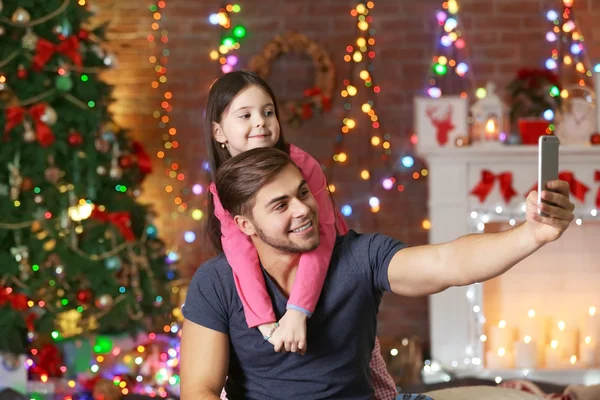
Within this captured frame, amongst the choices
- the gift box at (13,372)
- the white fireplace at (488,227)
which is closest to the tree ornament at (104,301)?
the gift box at (13,372)

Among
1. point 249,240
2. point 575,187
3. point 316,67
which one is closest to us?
point 249,240

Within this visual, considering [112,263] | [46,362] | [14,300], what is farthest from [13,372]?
[112,263]

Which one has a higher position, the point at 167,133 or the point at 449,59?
the point at 449,59

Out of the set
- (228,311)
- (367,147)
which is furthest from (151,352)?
(228,311)

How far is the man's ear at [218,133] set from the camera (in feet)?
7.57

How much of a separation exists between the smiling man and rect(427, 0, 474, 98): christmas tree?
9.63 feet

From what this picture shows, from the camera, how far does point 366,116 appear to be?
4.82 m

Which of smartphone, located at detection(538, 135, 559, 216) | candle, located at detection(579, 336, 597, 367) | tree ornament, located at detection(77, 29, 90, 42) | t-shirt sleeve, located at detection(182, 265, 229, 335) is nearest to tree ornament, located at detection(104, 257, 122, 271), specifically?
tree ornament, located at detection(77, 29, 90, 42)

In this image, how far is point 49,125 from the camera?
3.88m

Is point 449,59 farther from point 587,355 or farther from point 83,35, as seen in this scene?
point 83,35

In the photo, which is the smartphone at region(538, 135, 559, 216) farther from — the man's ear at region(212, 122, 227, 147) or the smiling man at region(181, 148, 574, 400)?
the man's ear at region(212, 122, 227, 147)

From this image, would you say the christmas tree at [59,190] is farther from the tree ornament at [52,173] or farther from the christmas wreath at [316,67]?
the christmas wreath at [316,67]

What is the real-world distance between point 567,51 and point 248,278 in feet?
11.2

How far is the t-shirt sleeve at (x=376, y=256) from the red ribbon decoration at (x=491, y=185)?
2.53 meters
